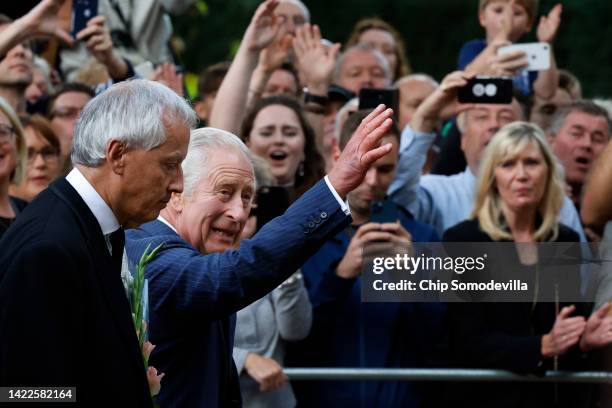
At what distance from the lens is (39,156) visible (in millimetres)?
7531

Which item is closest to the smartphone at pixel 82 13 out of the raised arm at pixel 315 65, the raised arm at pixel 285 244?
the raised arm at pixel 315 65

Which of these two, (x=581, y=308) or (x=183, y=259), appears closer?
(x=183, y=259)

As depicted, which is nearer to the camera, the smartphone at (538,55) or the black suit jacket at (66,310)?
the black suit jacket at (66,310)

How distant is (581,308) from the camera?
678 centimetres

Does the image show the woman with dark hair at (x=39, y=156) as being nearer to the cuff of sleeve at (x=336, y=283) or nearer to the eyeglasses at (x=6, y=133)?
the eyeglasses at (x=6, y=133)

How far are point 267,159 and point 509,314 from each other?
5.54 feet

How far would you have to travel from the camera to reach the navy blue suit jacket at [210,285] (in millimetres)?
4254

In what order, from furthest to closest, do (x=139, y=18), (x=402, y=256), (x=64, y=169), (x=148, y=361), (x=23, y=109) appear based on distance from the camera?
1. (x=139, y=18)
2. (x=23, y=109)
3. (x=64, y=169)
4. (x=402, y=256)
5. (x=148, y=361)

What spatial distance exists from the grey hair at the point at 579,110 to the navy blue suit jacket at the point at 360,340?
186 cm

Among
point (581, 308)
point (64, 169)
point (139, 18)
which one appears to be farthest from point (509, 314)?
point (139, 18)

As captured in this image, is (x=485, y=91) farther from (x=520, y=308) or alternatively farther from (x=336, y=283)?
(x=336, y=283)

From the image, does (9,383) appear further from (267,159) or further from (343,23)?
(343,23)

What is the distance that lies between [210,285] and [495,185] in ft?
10.1

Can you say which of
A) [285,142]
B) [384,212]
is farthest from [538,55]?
[384,212]
